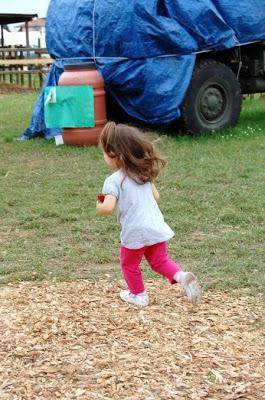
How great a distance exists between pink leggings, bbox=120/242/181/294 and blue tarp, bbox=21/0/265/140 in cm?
640

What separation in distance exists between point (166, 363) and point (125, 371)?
21cm

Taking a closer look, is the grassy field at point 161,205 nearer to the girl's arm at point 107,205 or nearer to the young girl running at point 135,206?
the young girl running at point 135,206

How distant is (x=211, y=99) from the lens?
442 inches

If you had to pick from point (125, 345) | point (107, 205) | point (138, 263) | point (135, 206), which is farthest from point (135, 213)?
point (125, 345)

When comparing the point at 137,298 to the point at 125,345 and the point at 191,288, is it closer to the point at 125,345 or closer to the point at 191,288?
the point at 191,288

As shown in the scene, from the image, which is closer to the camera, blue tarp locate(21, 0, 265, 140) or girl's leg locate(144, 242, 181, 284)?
girl's leg locate(144, 242, 181, 284)

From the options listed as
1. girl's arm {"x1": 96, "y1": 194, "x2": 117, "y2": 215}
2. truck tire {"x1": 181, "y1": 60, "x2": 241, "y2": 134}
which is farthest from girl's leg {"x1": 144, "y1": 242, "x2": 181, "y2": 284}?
truck tire {"x1": 181, "y1": 60, "x2": 241, "y2": 134}

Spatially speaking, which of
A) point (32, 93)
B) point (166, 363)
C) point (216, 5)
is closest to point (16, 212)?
point (166, 363)

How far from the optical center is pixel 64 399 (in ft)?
11.0

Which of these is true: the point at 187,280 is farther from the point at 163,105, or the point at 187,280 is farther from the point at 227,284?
the point at 163,105

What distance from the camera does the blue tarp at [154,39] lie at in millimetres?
10547

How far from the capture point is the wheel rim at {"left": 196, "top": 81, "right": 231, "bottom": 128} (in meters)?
11.1

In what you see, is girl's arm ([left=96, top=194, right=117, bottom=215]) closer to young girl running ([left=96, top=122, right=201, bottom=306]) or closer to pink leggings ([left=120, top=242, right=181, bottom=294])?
young girl running ([left=96, top=122, right=201, bottom=306])

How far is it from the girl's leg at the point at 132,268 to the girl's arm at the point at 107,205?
304 mm
